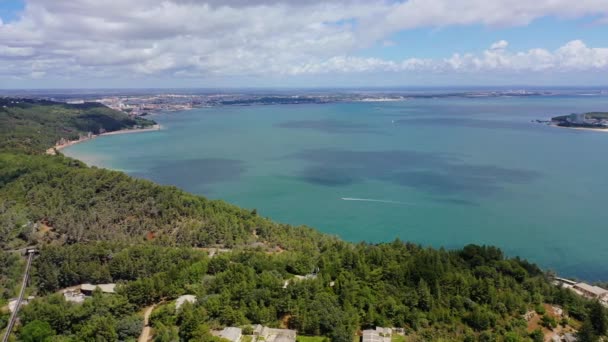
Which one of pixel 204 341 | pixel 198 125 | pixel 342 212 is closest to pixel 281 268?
pixel 204 341

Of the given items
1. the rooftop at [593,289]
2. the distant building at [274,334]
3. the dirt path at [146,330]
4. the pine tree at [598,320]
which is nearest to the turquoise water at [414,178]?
the rooftop at [593,289]

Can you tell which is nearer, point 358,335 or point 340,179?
point 358,335

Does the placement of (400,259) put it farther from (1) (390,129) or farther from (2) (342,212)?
(1) (390,129)

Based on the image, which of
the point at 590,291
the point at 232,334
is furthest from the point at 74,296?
the point at 590,291

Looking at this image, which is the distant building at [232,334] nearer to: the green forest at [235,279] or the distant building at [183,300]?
the green forest at [235,279]

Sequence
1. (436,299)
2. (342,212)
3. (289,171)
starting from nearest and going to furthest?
1. (436,299)
2. (342,212)
3. (289,171)

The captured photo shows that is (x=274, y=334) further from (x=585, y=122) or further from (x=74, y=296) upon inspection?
(x=585, y=122)
